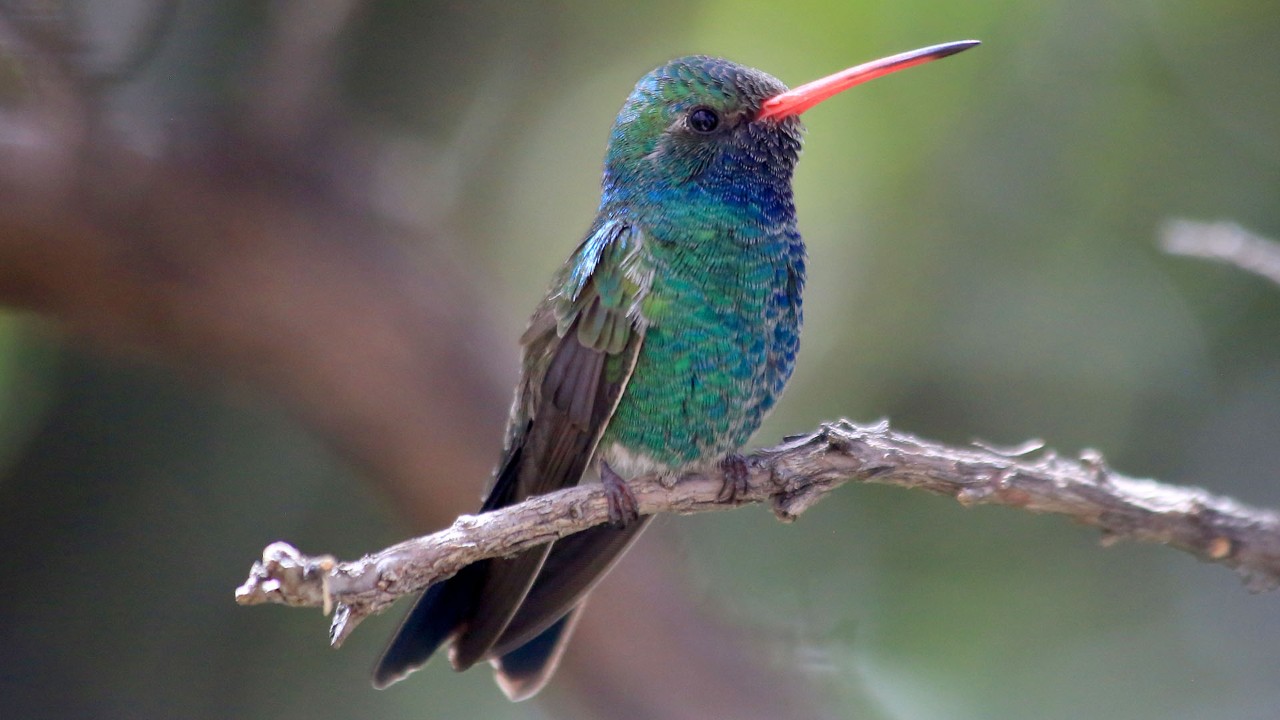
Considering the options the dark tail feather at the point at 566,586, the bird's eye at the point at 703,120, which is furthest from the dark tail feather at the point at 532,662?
the bird's eye at the point at 703,120

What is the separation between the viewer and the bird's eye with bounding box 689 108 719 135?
3123mm

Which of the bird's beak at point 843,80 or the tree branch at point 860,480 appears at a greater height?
the bird's beak at point 843,80

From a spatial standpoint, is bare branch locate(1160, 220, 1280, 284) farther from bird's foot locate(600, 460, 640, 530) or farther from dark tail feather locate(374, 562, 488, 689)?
dark tail feather locate(374, 562, 488, 689)

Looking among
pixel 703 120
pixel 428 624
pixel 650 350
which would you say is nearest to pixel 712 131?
pixel 703 120

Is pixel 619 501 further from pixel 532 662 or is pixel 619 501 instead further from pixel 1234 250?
pixel 1234 250

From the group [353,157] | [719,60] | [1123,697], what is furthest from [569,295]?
[1123,697]

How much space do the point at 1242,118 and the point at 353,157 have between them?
3.68 meters

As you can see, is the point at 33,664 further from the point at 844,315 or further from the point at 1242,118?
the point at 1242,118

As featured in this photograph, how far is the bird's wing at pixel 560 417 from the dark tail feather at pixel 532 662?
26cm

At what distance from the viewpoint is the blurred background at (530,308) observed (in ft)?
12.7

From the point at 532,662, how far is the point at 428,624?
1.38 ft

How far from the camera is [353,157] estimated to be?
4.29m

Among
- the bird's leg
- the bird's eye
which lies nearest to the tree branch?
the bird's leg

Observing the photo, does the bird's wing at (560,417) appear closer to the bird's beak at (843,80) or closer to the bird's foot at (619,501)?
the bird's foot at (619,501)
